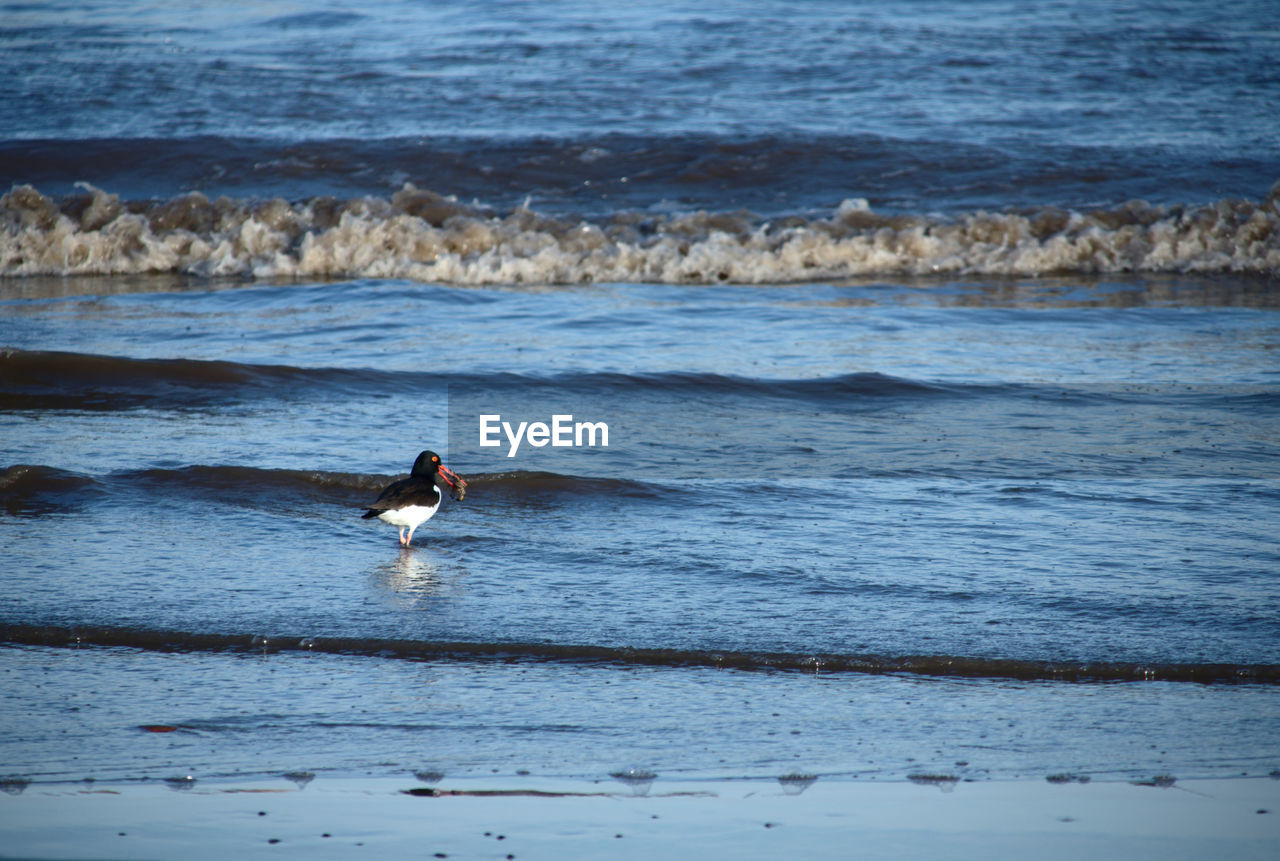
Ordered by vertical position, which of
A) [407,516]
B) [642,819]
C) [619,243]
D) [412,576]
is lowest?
[642,819]

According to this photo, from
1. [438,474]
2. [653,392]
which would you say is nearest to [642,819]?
[438,474]

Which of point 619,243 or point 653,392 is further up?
point 619,243

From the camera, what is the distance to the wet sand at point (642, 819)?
9.98ft

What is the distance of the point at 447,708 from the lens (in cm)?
384

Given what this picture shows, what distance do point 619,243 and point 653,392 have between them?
4.68 m

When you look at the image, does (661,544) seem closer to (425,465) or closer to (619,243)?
(425,465)

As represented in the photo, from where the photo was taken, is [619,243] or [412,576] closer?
[412,576]

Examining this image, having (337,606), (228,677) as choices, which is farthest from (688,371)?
(228,677)

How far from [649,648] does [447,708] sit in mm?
811
